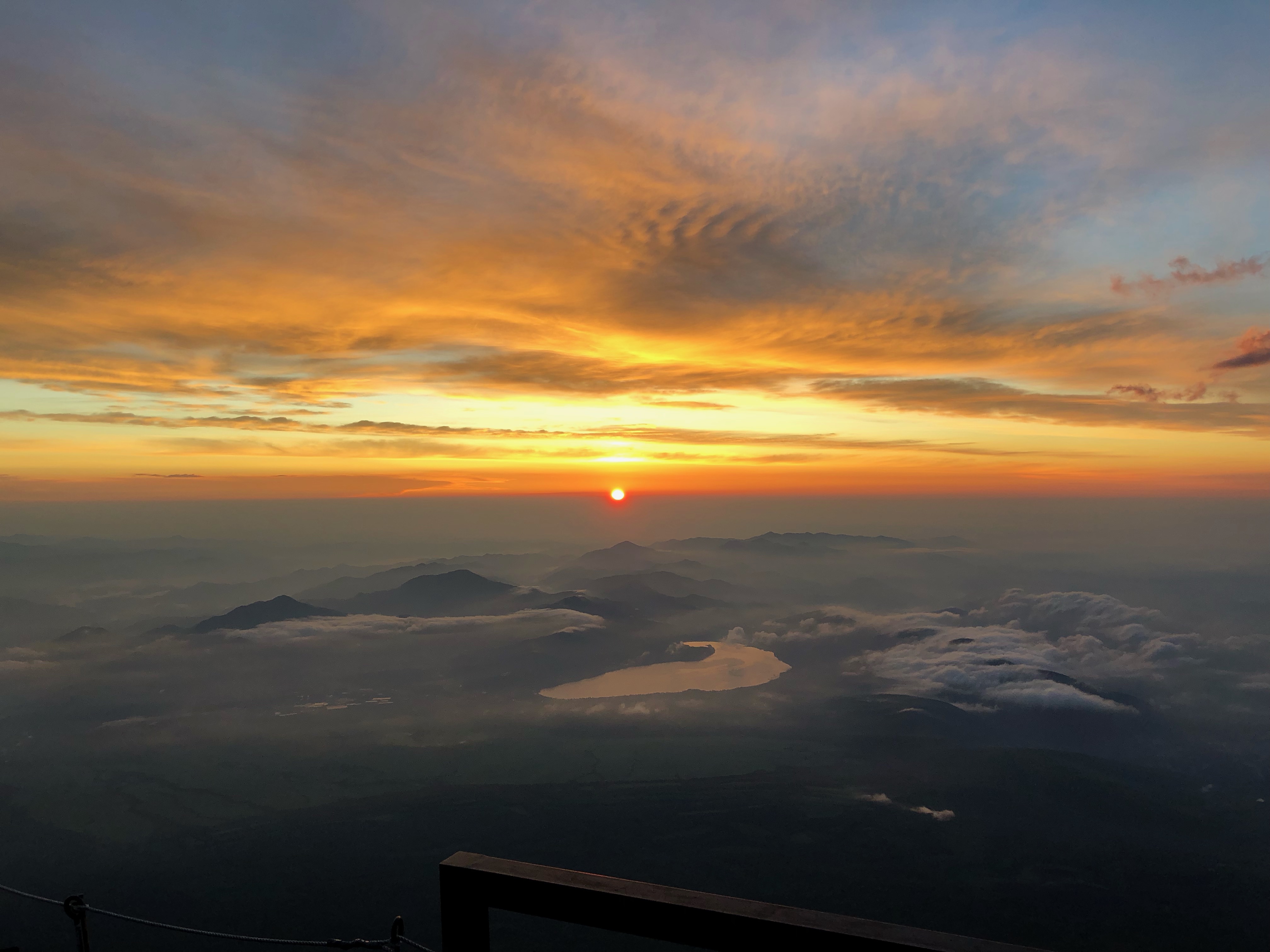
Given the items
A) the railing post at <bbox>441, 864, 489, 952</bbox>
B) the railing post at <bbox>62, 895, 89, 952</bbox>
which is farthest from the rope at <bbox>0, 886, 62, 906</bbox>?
the railing post at <bbox>441, 864, 489, 952</bbox>

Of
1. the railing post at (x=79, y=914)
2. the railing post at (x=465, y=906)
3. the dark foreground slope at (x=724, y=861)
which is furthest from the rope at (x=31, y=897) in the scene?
the dark foreground slope at (x=724, y=861)

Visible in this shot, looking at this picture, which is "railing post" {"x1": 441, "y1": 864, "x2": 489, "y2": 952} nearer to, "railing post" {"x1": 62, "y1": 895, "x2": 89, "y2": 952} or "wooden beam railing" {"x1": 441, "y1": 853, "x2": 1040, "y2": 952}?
"wooden beam railing" {"x1": 441, "y1": 853, "x2": 1040, "y2": 952}

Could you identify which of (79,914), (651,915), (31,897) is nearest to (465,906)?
(651,915)

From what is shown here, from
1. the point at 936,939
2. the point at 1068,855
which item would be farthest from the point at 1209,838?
the point at 936,939

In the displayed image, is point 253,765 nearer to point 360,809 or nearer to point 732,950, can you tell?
point 360,809

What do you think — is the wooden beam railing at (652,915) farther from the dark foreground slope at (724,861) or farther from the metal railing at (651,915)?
the dark foreground slope at (724,861)

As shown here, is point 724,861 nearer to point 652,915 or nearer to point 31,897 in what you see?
point 31,897
